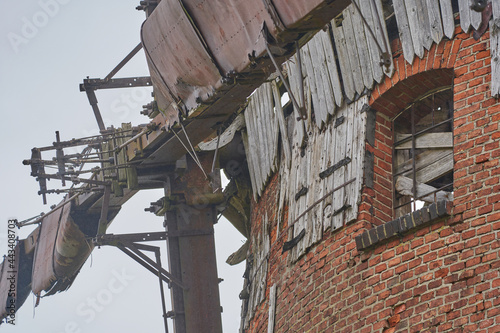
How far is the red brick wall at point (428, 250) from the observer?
9.13 m

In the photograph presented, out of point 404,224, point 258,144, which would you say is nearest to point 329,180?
point 404,224

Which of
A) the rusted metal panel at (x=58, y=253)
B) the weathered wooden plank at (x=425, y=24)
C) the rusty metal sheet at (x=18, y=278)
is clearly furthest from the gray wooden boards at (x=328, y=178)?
the rusty metal sheet at (x=18, y=278)

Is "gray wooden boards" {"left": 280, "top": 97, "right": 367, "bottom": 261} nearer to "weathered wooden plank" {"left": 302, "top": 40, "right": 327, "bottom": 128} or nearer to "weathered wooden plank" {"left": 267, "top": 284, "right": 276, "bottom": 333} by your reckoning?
"weathered wooden plank" {"left": 302, "top": 40, "right": 327, "bottom": 128}

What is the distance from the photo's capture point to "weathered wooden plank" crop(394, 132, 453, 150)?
10508 mm

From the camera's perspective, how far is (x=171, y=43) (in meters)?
13.0

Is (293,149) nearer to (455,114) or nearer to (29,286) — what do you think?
(455,114)

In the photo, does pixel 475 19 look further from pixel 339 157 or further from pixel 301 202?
pixel 301 202

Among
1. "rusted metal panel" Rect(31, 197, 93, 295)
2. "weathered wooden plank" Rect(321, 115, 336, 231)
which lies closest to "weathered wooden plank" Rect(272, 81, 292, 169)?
"weathered wooden plank" Rect(321, 115, 336, 231)

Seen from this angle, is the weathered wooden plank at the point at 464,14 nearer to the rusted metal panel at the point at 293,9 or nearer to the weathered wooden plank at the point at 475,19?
the weathered wooden plank at the point at 475,19

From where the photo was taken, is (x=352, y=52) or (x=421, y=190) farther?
(x=352, y=52)

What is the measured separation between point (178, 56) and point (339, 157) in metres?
2.76

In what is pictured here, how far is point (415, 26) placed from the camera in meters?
10.5

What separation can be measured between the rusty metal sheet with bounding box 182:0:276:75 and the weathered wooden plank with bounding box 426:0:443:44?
60.1 inches

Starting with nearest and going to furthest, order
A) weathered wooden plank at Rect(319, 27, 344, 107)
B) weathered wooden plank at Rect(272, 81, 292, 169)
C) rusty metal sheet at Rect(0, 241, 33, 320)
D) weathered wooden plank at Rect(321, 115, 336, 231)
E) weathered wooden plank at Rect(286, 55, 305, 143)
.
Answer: weathered wooden plank at Rect(321, 115, 336, 231)
weathered wooden plank at Rect(319, 27, 344, 107)
weathered wooden plank at Rect(286, 55, 305, 143)
weathered wooden plank at Rect(272, 81, 292, 169)
rusty metal sheet at Rect(0, 241, 33, 320)
